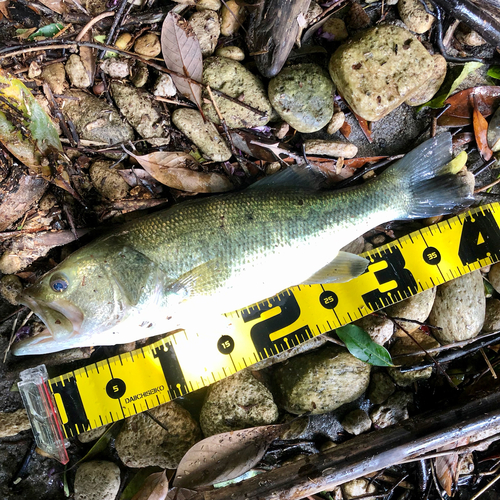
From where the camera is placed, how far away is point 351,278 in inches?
111

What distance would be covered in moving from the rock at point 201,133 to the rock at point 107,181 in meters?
0.64

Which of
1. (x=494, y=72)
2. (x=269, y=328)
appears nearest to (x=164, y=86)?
(x=269, y=328)

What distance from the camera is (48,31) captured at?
2.79 m

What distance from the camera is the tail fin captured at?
114 inches

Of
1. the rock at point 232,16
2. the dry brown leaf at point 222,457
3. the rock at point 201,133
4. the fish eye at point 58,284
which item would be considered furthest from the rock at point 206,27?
the dry brown leaf at point 222,457

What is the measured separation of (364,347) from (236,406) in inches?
45.4

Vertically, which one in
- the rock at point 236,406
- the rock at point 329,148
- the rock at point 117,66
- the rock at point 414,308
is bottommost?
the rock at point 236,406

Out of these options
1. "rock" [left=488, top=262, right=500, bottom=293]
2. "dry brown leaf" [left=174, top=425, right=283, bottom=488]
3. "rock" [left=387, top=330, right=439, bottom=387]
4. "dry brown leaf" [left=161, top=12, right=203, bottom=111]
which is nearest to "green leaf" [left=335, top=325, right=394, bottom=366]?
"rock" [left=387, top=330, right=439, bottom=387]

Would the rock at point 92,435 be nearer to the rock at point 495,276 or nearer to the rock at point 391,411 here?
the rock at point 391,411

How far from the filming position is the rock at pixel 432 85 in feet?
9.82

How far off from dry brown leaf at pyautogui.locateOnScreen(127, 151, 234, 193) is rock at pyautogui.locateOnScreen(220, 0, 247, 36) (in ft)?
3.53

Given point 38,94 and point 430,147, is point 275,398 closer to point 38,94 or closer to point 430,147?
point 430,147

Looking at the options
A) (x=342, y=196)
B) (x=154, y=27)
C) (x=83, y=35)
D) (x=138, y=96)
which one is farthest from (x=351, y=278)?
(x=83, y=35)

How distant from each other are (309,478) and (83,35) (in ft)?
12.5
